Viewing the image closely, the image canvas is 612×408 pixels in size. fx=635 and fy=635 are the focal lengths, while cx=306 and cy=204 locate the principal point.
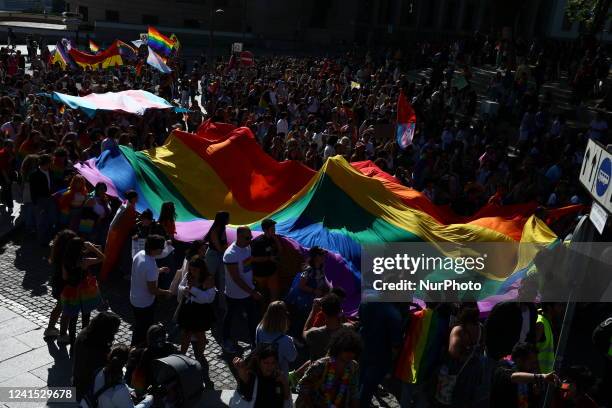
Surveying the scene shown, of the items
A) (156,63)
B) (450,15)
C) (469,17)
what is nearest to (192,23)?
(450,15)

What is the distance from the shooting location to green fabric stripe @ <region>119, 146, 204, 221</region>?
34.2ft

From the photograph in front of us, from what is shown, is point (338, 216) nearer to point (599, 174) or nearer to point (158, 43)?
point (599, 174)

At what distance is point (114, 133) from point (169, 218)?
392 cm

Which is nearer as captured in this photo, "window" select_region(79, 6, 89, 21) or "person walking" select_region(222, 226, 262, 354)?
"person walking" select_region(222, 226, 262, 354)

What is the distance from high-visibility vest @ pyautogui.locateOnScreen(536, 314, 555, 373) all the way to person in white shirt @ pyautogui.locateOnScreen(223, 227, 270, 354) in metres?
3.09

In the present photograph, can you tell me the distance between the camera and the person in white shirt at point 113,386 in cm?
486

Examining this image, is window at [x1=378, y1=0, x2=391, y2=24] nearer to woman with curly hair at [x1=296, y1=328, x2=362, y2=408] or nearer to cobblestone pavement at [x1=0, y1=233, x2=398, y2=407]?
cobblestone pavement at [x1=0, y1=233, x2=398, y2=407]

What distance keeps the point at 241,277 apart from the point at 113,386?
256 cm

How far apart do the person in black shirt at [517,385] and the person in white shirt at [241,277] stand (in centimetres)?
310

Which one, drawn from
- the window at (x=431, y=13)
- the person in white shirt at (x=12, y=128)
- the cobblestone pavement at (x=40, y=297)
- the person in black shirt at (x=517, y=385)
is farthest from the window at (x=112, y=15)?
the person in black shirt at (x=517, y=385)

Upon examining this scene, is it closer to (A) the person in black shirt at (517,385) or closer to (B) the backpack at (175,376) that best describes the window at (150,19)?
(B) the backpack at (175,376)

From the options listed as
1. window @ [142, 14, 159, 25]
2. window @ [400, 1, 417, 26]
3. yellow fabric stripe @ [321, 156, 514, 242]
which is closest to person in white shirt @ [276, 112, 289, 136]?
yellow fabric stripe @ [321, 156, 514, 242]

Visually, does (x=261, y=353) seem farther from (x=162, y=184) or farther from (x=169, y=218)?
(x=162, y=184)

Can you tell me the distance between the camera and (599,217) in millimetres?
4191
